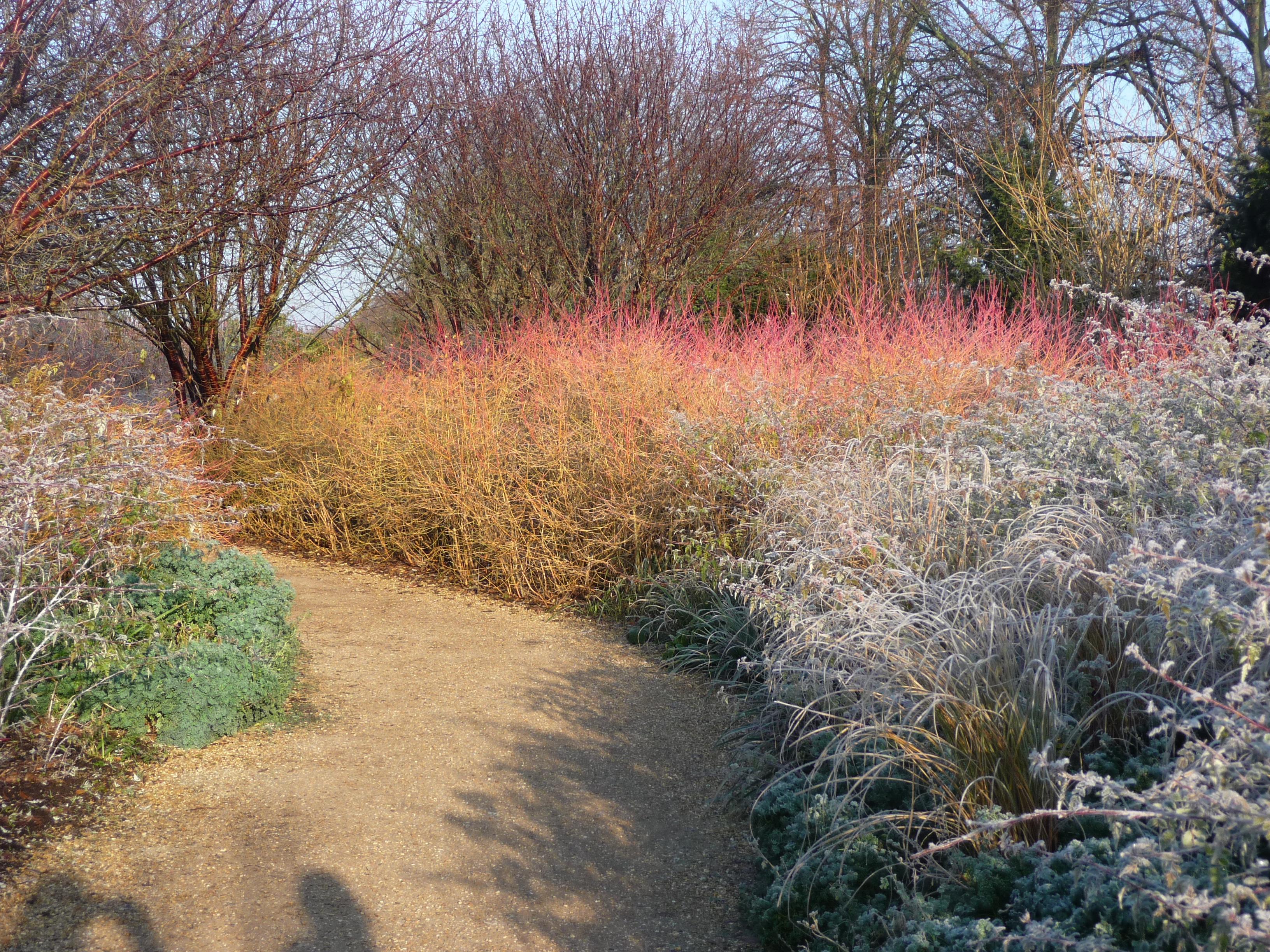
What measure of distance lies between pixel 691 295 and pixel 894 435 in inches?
225

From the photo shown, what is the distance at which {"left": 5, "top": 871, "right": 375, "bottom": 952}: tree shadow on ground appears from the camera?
231cm

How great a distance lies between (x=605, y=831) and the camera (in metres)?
2.98

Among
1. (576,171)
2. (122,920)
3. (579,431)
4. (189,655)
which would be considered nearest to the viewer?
(122,920)

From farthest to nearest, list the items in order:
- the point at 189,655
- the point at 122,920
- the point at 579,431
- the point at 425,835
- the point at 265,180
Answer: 1. the point at 579,431
2. the point at 265,180
3. the point at 189,655
4. the point at 425,835
5. the point at 122,920

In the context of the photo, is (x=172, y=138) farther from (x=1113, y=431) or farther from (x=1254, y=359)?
(x=1254, y=359)

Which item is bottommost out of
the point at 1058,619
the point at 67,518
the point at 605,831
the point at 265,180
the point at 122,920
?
the point at 605,831

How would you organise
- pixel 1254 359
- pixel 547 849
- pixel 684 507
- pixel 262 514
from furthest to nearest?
pixel 262 514 → pixel 684 507 → pixel 1254 359 → pixel 547 849

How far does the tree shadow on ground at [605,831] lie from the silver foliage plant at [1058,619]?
14.1 inches

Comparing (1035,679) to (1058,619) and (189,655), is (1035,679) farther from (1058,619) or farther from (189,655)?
(189,655)

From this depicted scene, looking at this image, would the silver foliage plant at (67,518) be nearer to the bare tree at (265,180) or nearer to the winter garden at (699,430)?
the winter garden at (699,430)

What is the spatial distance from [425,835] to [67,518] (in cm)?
184

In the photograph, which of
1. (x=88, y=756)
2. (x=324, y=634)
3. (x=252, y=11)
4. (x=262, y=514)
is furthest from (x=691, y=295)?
(x=88, y=756)

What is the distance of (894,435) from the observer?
4.84 metres

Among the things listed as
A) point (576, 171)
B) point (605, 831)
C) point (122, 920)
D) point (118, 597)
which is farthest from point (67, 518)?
point (576, 171)
